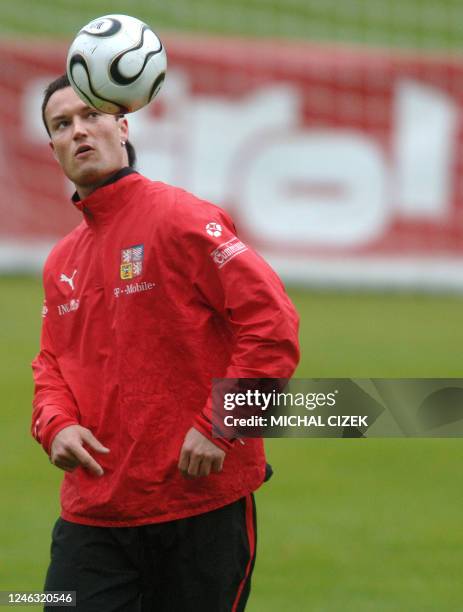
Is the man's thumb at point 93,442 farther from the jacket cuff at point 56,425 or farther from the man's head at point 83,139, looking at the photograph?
the man's head at point 83,139

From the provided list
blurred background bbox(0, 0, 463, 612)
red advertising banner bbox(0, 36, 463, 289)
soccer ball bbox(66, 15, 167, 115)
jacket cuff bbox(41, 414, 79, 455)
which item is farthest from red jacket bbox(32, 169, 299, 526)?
red advertising banner bbox(0, 36, 463, 289)

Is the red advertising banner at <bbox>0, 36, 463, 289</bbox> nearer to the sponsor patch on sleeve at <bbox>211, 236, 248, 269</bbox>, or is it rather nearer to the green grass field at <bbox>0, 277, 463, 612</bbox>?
the green grass field at <bbox>0, 277, 463, 612</bbox>

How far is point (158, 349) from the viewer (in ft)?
12.3

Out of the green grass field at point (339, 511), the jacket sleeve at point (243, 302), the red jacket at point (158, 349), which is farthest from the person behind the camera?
the green grass field at point (339, 511)

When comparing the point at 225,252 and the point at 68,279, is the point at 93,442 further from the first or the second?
the point at 225,252

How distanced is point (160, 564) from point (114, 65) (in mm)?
1509

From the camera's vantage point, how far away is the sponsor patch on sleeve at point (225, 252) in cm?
365

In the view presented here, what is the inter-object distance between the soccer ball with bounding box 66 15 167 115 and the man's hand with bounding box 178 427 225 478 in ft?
3.54

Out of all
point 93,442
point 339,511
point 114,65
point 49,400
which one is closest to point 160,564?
point 93,442

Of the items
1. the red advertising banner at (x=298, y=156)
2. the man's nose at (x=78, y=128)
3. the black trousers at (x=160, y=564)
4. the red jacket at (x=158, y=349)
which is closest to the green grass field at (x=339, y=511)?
the black trousers at (x=160, y=564)

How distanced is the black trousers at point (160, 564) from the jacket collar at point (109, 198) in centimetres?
93

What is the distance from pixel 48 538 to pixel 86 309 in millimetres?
3033

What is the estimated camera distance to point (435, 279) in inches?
608
